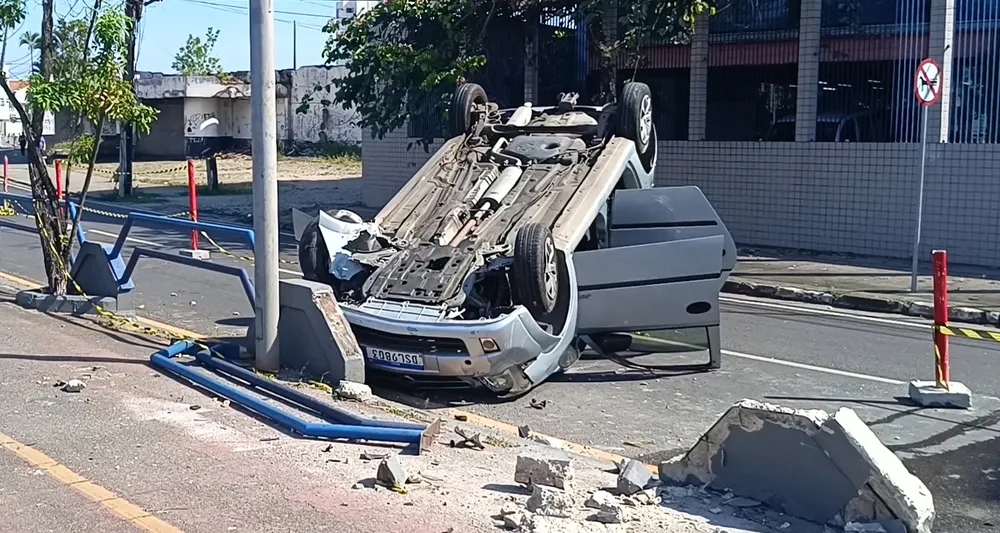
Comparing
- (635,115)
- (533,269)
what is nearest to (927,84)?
(635,115)

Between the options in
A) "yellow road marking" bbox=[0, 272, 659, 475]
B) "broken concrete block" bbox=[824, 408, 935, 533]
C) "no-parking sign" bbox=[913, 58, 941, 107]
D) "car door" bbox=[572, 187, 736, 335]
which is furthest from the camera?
"no-parking sign" bbox=[913, 58, 941, 107]

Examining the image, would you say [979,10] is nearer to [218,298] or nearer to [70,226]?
[218,298]

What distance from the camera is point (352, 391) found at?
7660mm

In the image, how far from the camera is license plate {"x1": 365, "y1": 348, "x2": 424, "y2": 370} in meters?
7.93

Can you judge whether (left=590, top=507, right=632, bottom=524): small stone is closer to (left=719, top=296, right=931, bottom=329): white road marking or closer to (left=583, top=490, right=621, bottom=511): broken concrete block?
(left=583, top=490, right=621, bottom=511): broken concrete block

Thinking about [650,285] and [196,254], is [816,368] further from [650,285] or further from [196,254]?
[196,254]

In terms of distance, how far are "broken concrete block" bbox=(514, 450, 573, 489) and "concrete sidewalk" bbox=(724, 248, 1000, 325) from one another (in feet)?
26.4

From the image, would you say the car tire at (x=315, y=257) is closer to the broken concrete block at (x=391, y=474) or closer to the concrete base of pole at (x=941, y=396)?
the broken concrete block at (x=391, y=474)

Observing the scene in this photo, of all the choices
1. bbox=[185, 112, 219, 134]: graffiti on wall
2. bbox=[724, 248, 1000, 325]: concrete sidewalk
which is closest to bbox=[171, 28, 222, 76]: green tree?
bbox=[185, 112, 219, 134]: graffiti on wall

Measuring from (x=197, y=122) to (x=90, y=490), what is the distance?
44173 millimetres

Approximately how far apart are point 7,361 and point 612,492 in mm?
5112

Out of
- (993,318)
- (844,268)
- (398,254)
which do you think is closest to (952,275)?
(844,268)

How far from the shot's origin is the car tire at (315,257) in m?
9.03

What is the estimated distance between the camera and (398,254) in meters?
8.91
